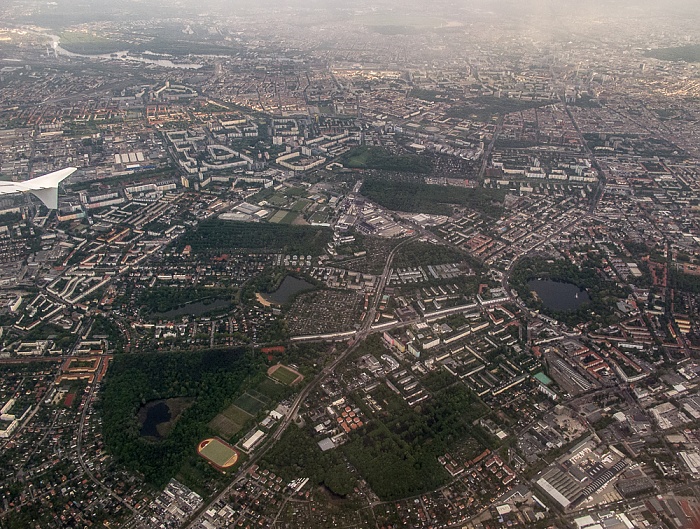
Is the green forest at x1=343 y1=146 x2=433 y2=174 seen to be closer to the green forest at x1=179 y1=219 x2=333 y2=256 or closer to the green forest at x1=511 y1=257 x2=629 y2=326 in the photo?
the green forest at x1=179 y1=219 x2=333 y2=256

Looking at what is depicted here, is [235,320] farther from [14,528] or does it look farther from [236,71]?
[236,71]

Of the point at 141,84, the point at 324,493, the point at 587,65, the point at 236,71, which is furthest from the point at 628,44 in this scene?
the point at 324,493

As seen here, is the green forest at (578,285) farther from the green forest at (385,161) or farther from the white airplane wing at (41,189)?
the white airplane wing at (41,189)

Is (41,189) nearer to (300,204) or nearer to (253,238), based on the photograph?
(253,238)

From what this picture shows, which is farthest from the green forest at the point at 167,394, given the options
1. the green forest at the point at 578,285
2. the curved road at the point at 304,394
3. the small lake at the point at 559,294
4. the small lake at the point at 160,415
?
the small lake at the point at 559,294

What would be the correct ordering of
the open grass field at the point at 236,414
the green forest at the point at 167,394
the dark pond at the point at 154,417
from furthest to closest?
the open grass field at the point at 236,414
the dark pond at the point at 154,417
the green forest at the point at 167,394

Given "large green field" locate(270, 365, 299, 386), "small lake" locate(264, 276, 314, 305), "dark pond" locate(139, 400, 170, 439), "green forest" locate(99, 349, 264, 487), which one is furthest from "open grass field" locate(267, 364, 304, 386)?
"small lake" locate(264, 276, 314, 305)

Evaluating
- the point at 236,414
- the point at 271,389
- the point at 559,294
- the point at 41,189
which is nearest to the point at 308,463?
the point at 236,414
